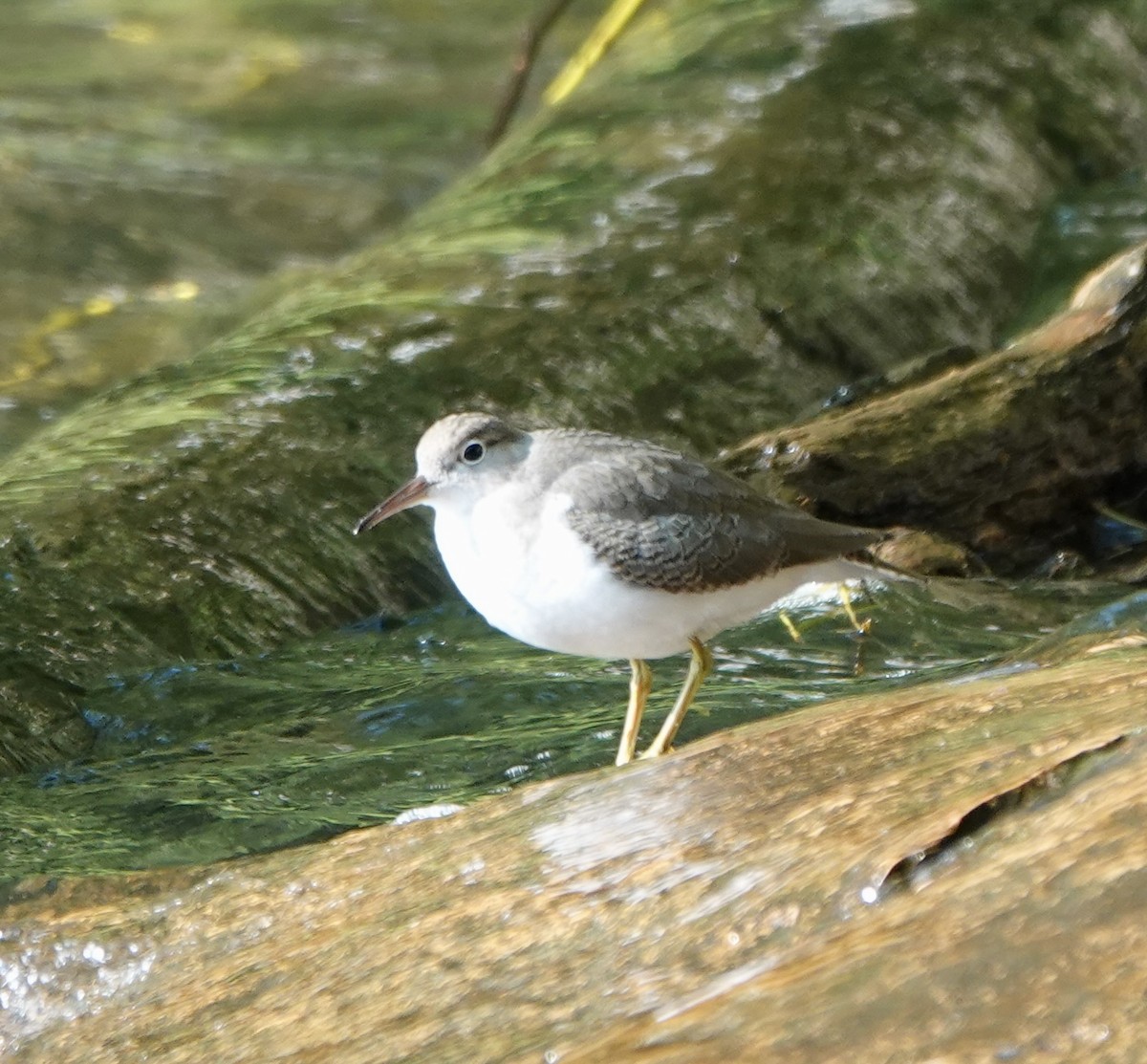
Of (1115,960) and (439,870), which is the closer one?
(1115,960)

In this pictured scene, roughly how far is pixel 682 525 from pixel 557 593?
1.43ft

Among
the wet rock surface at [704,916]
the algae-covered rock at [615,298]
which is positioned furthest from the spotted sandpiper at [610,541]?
the algae-covered rock at [615,298]

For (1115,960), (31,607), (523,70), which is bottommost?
(1115,960)

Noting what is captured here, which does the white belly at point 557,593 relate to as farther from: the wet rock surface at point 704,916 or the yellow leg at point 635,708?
the wet rock surface at point 704,916

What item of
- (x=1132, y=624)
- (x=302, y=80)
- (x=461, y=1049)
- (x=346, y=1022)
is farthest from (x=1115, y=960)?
(x=302, y=80)

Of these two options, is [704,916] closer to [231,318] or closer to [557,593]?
[557,593]

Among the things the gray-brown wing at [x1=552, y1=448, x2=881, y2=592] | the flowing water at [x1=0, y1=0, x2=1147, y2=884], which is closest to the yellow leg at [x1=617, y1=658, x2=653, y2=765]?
the flowing water at [x1=0, y1=0, x2=1147, y2=884]

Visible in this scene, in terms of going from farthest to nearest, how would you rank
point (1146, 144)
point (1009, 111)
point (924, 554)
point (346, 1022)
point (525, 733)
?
point (1146, 144), point (1009, 111), point (924, 554), point (525, 733), point (346, 1022)

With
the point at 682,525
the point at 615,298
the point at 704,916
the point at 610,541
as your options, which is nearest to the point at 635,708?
the point at 682,525

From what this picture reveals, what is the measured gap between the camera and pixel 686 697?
16.9 feet

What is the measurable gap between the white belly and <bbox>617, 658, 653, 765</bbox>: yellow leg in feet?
0.92

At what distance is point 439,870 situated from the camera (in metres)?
4.12

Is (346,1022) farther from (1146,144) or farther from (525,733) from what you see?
(1146,144)

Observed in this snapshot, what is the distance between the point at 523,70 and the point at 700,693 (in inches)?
214
